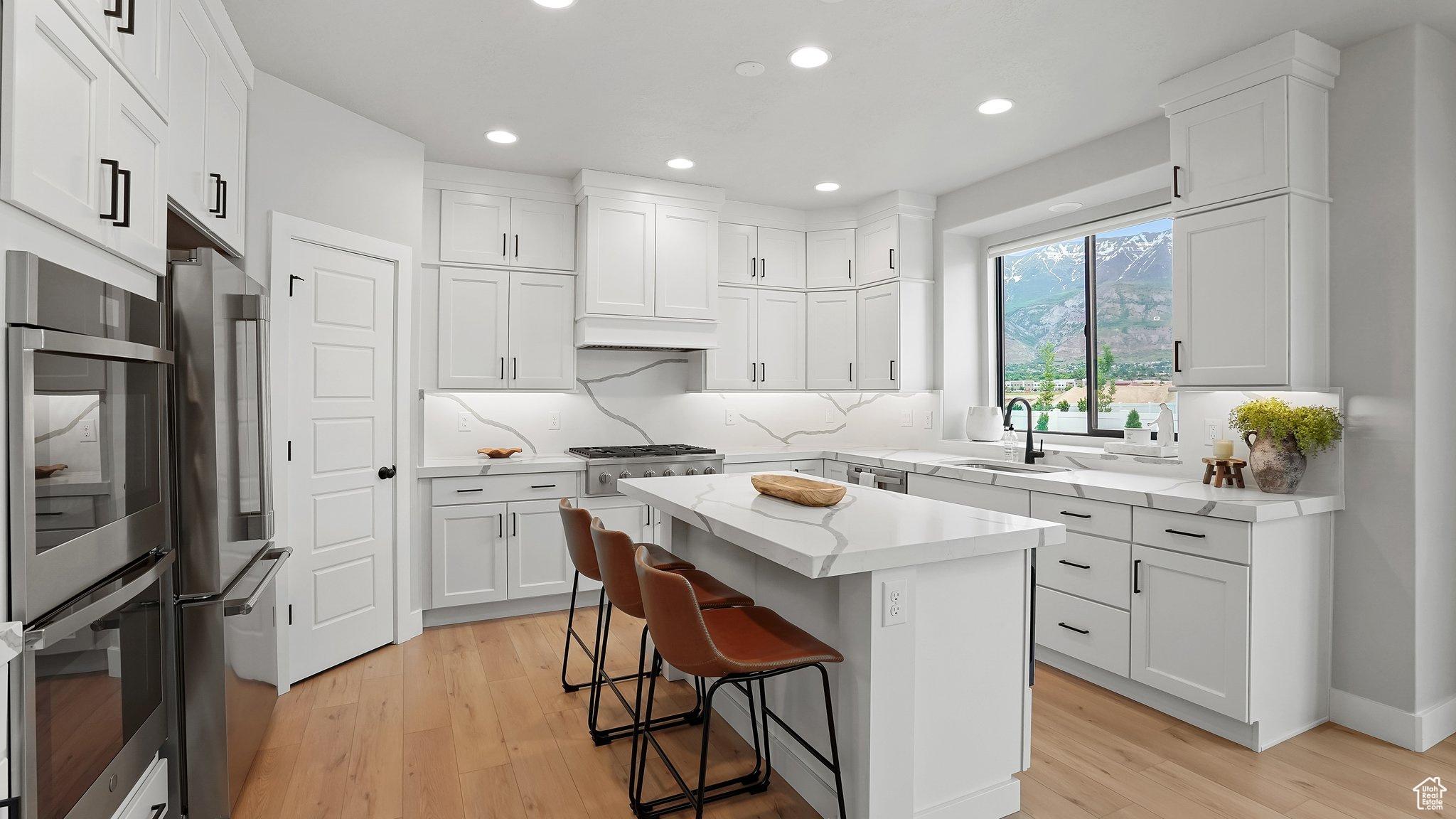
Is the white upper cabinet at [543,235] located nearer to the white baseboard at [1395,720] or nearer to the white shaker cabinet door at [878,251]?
the white shaker cabinet door at [878,251]

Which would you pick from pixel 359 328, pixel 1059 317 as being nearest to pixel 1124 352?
pixel 1059 317

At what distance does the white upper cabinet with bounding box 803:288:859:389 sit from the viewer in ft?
17.3

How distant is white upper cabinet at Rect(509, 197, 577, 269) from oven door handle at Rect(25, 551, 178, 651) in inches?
118

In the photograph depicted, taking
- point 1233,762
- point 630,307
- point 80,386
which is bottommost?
point 1233,762

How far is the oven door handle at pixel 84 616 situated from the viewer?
121 centimetres

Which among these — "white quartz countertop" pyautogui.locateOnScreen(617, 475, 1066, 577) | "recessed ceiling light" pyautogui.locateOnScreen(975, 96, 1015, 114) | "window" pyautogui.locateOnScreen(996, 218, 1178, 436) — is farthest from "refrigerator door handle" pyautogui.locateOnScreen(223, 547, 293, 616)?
"window" pyautogui.locateOnScreen(996, 218, 1178, 436)

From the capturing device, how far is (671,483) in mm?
2984

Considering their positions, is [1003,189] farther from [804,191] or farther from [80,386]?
[80,386]

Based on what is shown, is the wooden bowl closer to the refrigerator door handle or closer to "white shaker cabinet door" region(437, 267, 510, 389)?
"white shaker cabinet door" region(437, 267, 510, 389)

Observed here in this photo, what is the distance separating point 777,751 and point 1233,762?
1.61 m

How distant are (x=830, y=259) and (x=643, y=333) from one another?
5.23 ft

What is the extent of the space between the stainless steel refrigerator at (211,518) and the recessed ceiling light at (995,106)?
3088mm

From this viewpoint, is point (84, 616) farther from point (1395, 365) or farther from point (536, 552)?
point (1395, 365)

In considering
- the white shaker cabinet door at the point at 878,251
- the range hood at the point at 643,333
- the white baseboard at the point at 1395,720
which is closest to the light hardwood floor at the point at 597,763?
the white baseboard at the point at 1395,720
